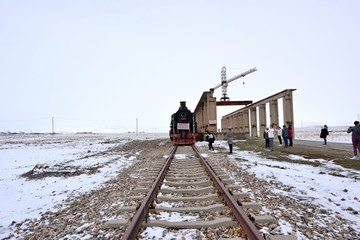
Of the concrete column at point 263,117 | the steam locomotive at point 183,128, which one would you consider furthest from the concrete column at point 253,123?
the steam locomotive at point 183,128

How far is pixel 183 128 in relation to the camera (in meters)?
17.3

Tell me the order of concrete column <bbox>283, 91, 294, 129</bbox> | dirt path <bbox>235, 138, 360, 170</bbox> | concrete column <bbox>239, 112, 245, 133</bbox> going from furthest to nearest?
concrete column <bbox>239, 112, 245, 133</bbox>, concrete column <bbox>283, 91, 294, 129</bbox>, dirt path <bbox>235, 138, 360, 170</bbox>

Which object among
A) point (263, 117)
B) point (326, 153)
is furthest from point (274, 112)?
point (326, 153)

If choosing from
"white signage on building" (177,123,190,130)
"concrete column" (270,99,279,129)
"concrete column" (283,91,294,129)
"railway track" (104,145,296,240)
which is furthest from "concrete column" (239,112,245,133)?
"railway track" (104,145,296,240)

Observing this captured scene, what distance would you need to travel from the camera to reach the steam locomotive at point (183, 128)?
55.6ft

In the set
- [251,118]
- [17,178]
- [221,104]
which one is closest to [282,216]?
[17,178]

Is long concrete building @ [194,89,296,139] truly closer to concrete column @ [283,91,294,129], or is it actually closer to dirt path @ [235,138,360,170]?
concrete column @ [283,91,294,129]

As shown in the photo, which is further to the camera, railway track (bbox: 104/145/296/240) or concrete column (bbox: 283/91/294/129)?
concrete column (bbox: 283/91/294/129)

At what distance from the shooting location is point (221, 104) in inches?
1249

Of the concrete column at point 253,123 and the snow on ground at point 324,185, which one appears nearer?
the snow on ground at point 324,185

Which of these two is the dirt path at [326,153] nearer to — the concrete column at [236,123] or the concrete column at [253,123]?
the concrete column at [253,123]

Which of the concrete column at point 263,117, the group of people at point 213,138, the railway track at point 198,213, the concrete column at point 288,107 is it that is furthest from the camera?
the concrete column at point 263,117

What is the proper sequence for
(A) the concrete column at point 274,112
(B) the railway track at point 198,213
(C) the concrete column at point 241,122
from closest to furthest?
(B) the railway track at point 198,213 → (A) the concrete column at point 274,112 → (C) the concrete column at point 241,122

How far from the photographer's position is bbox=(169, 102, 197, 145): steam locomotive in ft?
55.6
